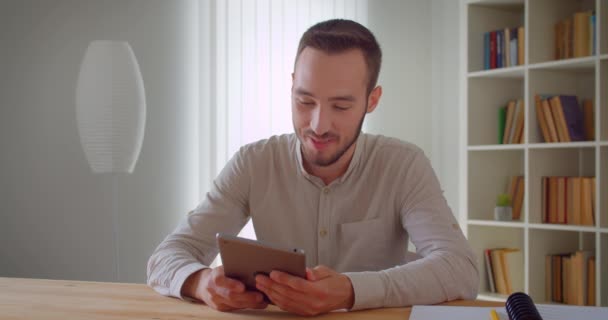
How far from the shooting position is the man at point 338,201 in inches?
54.4

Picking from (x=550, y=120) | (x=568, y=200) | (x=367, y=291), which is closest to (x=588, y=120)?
(x=550, y=120)

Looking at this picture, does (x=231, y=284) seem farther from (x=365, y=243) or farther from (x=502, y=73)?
(x=502, y=73)

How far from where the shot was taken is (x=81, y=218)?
332 cm

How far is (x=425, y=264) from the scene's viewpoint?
1397 mm

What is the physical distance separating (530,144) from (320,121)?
200cm

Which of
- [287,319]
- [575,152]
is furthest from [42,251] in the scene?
[575,152]

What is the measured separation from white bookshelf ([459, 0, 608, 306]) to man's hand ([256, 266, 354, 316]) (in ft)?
6.91

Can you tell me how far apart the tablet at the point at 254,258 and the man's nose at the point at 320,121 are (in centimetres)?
43

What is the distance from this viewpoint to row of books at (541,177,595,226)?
3.05 m

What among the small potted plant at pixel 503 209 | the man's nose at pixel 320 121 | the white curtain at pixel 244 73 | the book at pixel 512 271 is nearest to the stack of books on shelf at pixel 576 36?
the small potted plant at pixel 503 209

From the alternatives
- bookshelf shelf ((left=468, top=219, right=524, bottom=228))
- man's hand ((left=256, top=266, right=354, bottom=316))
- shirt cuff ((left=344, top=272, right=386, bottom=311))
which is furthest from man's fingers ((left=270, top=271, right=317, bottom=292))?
bookshelf shelf ((left=468, top=219, right=524, bottom=228))

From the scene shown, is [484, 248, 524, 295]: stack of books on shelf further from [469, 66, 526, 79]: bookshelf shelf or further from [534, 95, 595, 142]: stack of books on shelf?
[469, 66, 526, 79]: bookshelf shelf

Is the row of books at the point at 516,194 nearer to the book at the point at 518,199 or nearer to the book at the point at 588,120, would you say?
the book at the point at 518,199

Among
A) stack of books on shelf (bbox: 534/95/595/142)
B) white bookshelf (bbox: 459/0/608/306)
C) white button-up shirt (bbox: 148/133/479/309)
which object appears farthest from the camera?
stack of books on shelf (bbox: 534/95/595/142)
